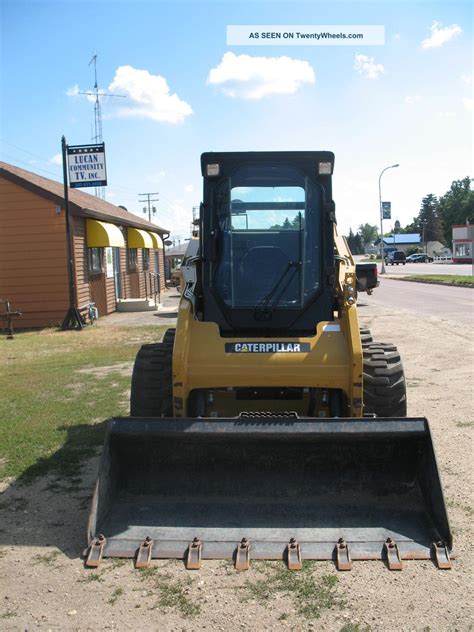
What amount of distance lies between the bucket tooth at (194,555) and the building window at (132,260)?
22.1 metres

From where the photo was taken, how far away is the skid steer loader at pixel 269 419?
409cm

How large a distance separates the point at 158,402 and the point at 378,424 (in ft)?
6.47

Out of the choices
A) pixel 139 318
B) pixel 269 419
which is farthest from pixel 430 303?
pixel 269 419

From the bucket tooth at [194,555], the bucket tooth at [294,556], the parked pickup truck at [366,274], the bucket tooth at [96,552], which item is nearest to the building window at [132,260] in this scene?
the parked pickup truck at [366,274]

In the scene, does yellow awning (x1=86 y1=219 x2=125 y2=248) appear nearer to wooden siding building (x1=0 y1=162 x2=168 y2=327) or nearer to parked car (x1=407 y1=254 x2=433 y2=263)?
wooden siding building (x1=0 y1=162 x2=168 y2=327)

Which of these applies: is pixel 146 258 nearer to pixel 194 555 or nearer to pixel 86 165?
pixel 86 165

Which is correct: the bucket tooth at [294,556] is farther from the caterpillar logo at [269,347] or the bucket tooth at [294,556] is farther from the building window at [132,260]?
the building window at [132,260]

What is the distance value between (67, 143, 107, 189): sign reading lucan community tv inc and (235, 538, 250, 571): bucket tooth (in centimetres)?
1408

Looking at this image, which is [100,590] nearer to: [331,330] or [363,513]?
[363,513]

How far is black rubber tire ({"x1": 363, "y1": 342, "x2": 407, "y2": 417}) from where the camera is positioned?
5.23m

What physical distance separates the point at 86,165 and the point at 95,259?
12.4 feet

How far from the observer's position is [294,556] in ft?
12.8

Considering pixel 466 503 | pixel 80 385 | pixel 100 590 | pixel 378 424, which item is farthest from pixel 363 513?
pixel 80 385

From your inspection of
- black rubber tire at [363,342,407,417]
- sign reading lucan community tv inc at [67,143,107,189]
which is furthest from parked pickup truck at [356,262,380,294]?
sign reading lucan community tv inc at [67,143,107,189]
